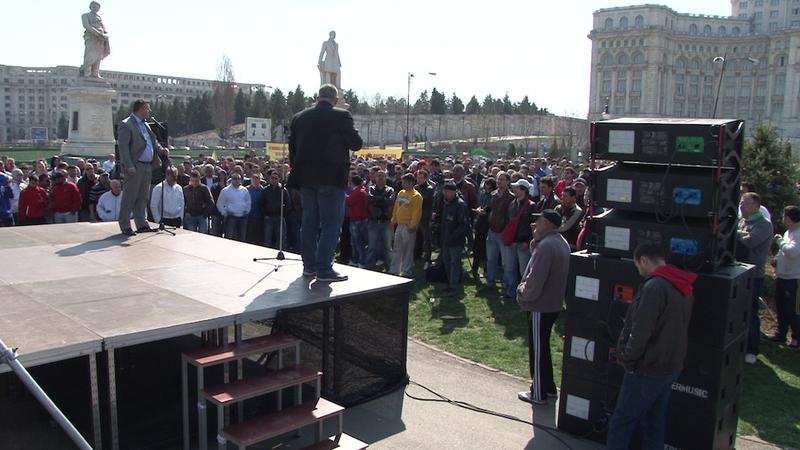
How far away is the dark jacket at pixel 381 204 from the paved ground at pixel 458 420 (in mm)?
5698

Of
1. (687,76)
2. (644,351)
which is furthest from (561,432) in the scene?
(687,76)

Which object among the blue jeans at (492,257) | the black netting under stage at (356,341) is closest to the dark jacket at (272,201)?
the blue jeans at (492,257)

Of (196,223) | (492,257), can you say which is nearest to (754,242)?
(492,257)

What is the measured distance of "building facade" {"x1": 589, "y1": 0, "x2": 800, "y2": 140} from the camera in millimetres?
116125

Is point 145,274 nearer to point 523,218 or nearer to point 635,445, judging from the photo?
point 635,445

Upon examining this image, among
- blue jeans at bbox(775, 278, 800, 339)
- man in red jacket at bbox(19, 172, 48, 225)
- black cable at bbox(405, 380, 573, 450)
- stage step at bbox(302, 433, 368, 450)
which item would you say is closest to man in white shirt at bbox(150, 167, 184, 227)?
man in red jacket at bbox(19, 172, 48, 225)

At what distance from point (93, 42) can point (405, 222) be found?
24.8 metres

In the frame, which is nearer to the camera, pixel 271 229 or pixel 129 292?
pixel 129 292

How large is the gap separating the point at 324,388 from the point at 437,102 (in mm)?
114094

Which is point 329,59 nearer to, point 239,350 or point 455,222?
point 455,222

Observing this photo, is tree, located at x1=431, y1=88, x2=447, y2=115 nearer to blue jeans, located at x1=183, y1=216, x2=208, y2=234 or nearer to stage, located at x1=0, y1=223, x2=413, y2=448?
blue jeans, located at x1=183, y1=216, x2=208, y2=234

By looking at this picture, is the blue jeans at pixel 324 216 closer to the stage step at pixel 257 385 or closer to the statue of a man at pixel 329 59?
the stage step at pixel 257 385

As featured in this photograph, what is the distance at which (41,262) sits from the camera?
704 cm

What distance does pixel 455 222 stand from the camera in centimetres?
1099
